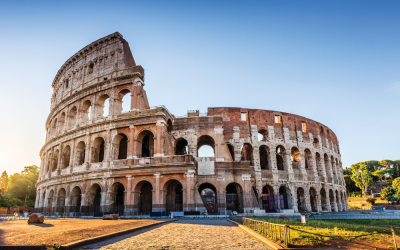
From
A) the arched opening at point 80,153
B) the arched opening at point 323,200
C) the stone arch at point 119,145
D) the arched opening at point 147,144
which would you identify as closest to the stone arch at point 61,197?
the arched opening at point 80,153

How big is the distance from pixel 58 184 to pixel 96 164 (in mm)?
6152

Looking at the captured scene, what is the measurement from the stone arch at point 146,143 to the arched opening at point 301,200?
1837 centimetres

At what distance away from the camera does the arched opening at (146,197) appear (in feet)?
76.9

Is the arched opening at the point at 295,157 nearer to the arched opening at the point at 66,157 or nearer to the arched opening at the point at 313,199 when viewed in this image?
the arched opening at the point at 313,199

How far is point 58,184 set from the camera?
2641cm

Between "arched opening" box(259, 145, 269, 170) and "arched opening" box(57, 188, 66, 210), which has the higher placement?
"arched opening" box(259, 145, 269, 170)

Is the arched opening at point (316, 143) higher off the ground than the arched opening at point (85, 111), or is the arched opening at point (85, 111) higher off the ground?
the arched opening at point (85, 111)

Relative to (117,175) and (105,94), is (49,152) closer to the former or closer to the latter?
(105,94)

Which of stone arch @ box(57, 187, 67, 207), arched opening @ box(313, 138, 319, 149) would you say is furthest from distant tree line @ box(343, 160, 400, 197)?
stone arch @ box(57, 187, 67, 207)

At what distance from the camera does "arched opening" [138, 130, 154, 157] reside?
80.5 feet

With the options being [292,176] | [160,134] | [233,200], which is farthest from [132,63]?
[292,176]

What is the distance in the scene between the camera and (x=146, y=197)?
2388 cm

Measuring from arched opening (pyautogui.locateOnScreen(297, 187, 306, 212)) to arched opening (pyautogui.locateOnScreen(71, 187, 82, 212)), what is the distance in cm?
2439

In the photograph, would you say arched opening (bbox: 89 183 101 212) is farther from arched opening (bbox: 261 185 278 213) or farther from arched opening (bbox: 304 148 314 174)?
arched opening (bbox: 304 148 314 174)
